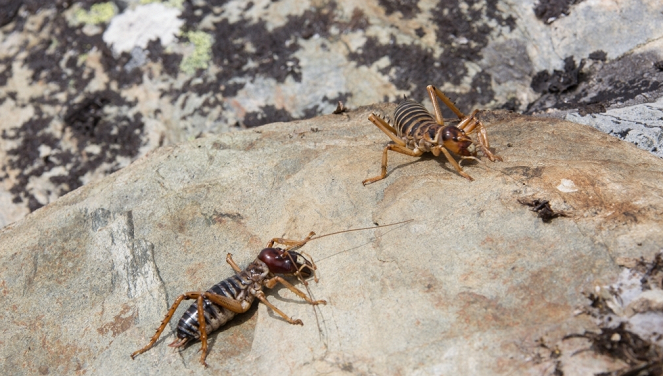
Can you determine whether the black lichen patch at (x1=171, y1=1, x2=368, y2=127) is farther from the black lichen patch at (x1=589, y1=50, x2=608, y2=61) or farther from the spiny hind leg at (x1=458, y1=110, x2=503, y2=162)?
the black lichen patch at (x1=589, y1=50, x2=608, y2=61)

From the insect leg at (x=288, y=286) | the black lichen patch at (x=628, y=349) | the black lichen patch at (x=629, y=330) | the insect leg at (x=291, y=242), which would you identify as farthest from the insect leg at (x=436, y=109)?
the black lichen patch at (x=628, y=349)

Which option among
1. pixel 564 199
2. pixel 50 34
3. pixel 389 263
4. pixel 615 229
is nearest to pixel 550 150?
pixel 564 199

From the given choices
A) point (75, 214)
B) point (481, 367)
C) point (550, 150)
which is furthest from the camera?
point (75, 214)

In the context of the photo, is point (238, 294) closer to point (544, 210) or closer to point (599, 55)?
point (544, 210)

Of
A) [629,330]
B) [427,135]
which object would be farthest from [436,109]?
[629,330]

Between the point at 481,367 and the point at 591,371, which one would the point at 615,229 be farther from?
the point at 481,367

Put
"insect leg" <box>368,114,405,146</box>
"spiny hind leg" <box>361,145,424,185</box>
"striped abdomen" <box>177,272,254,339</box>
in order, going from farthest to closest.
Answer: "insect leg" <box>368,114,405,146</box> → "spiny hind leg" <box>361,145,424,185</box> → "striped abdomen" <box>177,272,254,339</box>

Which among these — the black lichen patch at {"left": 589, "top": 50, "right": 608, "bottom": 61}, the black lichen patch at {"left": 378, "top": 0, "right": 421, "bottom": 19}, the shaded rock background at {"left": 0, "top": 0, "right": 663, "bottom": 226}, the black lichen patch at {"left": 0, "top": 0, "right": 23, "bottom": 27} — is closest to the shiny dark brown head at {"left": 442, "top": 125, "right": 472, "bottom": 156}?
the shaded rock background at {"left": 0, "top": 0, "right": 663, "bottom": 226}

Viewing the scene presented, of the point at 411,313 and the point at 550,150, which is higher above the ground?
the point at 550,150
